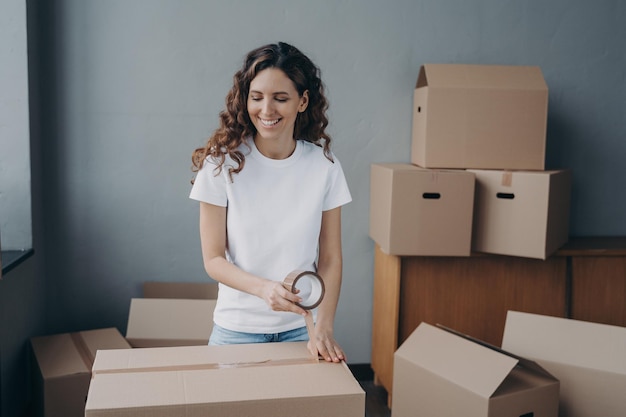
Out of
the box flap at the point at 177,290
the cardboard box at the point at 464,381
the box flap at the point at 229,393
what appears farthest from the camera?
the box flap at the point at 177,290

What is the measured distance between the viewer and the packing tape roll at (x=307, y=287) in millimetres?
1278

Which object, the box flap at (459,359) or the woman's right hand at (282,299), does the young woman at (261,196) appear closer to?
the woman's right hand at (282,299)

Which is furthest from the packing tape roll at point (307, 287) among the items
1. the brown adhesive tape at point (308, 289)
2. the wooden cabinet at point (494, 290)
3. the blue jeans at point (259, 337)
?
the wooden cabinet at point (494, 290)

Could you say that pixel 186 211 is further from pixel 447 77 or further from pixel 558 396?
pixel 558 396

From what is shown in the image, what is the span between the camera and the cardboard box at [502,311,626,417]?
2.17 m

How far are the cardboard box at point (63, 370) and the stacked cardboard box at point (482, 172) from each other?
4.09ft

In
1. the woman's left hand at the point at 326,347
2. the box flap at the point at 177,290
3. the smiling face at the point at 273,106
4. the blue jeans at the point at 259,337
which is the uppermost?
the smiling face at the point at 273,106

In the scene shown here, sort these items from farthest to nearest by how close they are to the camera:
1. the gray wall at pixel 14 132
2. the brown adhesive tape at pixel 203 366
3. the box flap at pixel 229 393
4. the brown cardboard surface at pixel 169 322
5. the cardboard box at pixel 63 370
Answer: the brown cardboard surface at pixel 169 322 → the gray wall at pixel 14 132 → the cardboard box at pixel 63 370 → the brown adhesive tape at pixel 203 366 → the box flap at pixel 229 393

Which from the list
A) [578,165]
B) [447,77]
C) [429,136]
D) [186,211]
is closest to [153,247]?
[186,211]

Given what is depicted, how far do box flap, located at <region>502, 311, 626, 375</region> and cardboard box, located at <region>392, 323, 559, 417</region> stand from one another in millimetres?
170

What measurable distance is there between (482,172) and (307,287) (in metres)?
1.51

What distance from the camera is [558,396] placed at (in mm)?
2137

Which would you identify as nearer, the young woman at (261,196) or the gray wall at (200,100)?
the young woman at (261,196)

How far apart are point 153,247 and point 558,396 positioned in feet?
5.84
